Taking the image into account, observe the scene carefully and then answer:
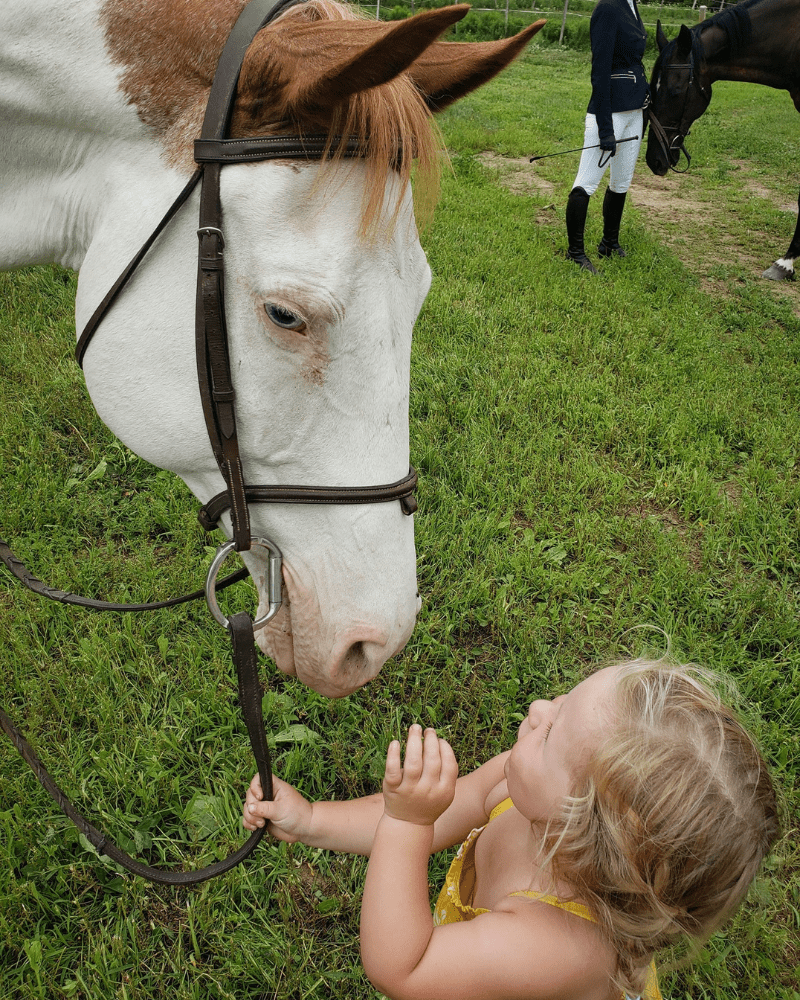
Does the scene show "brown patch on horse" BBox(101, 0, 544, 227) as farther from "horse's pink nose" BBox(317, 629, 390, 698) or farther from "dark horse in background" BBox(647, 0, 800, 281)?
"dark horse in background" BBox(647, 0, 800, 281)

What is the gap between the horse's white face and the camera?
113cm

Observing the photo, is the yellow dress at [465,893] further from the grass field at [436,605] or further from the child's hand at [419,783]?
the grass field at [436,605]

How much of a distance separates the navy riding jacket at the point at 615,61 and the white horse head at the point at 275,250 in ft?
15.7

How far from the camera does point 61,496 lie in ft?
9.72

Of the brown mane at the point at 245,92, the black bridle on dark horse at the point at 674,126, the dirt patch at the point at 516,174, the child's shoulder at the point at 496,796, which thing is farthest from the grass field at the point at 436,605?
the dirt patch at the point at 516,174

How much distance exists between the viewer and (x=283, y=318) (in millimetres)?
1167

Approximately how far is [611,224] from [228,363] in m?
5.86

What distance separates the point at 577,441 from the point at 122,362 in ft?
9.20

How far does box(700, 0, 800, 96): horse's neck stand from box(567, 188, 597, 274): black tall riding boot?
269cm

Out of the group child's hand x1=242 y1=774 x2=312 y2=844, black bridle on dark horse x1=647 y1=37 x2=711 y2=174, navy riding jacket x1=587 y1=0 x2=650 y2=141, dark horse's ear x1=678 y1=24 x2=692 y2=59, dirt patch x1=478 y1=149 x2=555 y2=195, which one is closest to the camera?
child's hand x1=242 y1=774 x2=312 y2=844

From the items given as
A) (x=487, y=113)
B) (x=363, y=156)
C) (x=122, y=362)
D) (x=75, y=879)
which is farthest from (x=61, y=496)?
(x=487, y=113)

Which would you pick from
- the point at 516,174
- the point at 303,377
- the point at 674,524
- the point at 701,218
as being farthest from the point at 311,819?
the point at 516,174

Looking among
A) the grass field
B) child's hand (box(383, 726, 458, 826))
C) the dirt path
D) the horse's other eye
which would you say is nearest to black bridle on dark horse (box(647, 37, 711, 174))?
the dirt path

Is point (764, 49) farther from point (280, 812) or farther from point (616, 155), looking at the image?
point (280, 812)
